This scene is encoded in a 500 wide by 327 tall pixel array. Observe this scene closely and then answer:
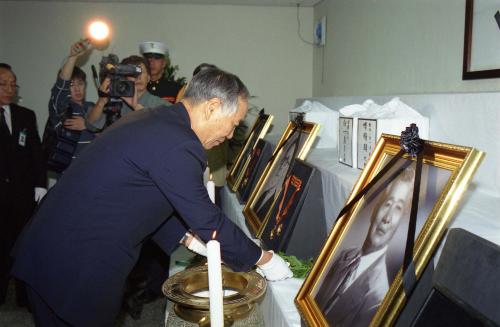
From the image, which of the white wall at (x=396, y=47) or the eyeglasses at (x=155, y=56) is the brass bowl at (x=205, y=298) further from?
the eyeglasses at (x=155, y=56)

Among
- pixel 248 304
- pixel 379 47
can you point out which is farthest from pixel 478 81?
pixel 248 304

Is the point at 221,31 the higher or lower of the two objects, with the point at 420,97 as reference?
higher

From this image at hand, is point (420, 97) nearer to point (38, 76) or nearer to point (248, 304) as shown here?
point (248, 304)

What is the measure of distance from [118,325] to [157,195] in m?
1.48

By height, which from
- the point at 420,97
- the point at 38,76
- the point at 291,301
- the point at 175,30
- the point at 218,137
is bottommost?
the point at 291,301

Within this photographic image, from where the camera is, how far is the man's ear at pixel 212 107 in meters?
1.06

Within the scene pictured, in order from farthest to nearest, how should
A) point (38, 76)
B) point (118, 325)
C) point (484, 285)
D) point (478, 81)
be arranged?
point (38, 76) → point (118, 325) → point (478, 81) → point (484, 285)

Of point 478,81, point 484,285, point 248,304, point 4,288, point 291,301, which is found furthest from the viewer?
point 4,288

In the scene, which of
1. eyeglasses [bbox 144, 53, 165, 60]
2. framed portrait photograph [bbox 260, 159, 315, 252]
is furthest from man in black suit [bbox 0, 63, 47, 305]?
framed portrait photograph [bbox 260, 159, 315, 252]

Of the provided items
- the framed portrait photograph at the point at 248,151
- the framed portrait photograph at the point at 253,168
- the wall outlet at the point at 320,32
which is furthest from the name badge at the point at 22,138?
the wall outlet at the point at 320,32

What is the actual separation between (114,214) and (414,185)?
69cm

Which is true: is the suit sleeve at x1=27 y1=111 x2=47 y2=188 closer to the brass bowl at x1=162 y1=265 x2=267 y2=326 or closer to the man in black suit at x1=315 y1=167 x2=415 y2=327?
the brass bowl at x1=162 y1=265 x2=267 y2=326

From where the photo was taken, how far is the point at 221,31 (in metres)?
3.75

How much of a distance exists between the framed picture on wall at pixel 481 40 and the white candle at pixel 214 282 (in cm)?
114
